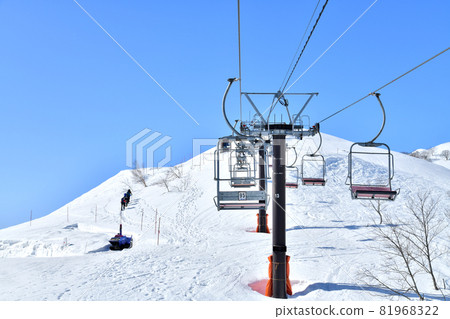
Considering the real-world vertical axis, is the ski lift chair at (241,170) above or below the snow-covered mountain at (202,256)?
above

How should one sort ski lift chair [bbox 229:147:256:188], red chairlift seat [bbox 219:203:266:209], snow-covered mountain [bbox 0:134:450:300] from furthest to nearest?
1. snow-covered mountain [bbox 0:134:450:300]
2. ski lift chair [bbox 229:147:256:188]
3. red chairlift seat [bbox 219:203:266:209]

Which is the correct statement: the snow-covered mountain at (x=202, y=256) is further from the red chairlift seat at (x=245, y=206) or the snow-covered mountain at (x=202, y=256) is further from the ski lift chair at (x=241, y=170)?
the ski lift chair at (x=241, y=170)

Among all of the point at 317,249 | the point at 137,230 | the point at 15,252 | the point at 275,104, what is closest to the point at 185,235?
the point at 137,230

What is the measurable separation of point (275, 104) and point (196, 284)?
627cm

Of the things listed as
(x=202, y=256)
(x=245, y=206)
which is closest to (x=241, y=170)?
(x=202, y=256)

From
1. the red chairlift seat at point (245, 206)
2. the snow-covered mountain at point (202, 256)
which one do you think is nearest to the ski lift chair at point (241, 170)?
the red chairlift seat at point (245, 206)

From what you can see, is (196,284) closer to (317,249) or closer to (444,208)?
(317,249)

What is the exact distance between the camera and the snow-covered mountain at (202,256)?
9.67 meters

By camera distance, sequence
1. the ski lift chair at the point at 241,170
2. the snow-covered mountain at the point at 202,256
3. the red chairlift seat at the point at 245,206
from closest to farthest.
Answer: the red chairlift seat at the point at 245,206, the ski lift chair at the point at 241,170, the snow-covered mountain at the point at 202,256

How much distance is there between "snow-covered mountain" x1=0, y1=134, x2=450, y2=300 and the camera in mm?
9672

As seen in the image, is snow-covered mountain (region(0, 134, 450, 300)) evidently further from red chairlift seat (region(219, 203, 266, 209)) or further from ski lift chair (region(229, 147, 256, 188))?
ski lift chair (region(229, 147, 256, 188))

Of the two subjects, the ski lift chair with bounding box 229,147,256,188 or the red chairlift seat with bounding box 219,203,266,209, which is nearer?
the red chairlift seat with bounding box 219,203,266,209

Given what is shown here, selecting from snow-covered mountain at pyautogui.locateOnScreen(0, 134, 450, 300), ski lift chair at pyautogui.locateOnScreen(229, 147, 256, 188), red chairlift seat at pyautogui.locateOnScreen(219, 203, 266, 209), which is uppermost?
ski lift chair at pyautogui.locateOnScreen(229, 147, 256, 188)

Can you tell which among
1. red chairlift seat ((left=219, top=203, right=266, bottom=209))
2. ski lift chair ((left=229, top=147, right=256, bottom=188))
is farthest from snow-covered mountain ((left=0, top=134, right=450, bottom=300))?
ski lift chair ((left=229, top=147, right=256, bottom=188))
